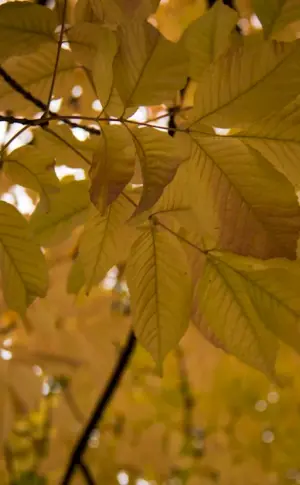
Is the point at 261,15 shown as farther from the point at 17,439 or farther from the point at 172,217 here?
the point at 17,439

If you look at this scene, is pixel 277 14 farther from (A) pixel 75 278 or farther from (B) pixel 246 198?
(A) pixel 75 278

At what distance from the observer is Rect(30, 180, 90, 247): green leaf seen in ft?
1.71

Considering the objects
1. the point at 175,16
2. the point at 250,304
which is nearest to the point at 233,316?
the point at 250,304

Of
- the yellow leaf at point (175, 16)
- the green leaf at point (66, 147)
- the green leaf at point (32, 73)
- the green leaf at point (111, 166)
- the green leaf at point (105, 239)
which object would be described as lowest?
the green leaf at point (105, 239)

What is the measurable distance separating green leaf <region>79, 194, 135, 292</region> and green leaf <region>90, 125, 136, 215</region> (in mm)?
66

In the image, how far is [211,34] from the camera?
436mm

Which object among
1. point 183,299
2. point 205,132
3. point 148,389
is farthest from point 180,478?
point 205,132

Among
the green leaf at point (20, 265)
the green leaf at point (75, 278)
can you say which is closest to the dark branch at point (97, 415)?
the green leaf at point (75, 278)

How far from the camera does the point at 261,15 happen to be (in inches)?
15.6

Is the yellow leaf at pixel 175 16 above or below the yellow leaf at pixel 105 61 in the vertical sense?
above

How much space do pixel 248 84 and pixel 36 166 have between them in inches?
8.1

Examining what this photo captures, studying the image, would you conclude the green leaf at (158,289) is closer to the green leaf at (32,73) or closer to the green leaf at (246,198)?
the green leaf at (246,198)

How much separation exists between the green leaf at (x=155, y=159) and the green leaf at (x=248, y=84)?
0.03 m

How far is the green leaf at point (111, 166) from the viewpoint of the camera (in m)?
0.36
